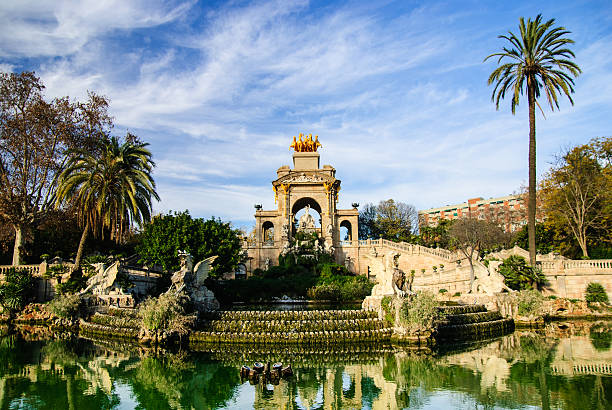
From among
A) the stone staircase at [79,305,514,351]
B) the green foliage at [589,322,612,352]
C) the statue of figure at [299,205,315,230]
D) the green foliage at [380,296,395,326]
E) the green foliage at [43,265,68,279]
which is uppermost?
the statue of figure at [299,205,315,230]

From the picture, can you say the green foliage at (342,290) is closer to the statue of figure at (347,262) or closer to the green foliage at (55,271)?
the statue of figure at (347,262)

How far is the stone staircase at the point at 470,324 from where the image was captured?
16891 mm

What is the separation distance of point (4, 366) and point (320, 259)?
33.4 meters

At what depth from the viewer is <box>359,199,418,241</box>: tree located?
211ft

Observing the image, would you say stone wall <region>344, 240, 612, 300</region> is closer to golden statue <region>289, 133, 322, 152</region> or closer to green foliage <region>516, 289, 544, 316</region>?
green foliage <region>516, 289, 544, 316</region>

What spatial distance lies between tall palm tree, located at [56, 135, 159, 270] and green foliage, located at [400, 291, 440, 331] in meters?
18.1

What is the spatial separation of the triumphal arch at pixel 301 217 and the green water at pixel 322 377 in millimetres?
33035

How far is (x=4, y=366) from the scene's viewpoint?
42.2ft

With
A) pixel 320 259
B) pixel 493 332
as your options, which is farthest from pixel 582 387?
pixel 320 259

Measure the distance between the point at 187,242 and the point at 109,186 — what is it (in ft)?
19.3

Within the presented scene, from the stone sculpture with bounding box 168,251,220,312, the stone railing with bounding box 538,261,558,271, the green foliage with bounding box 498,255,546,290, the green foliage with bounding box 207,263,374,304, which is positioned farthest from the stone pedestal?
the stone sculpture with bounding box 168,251,220,312

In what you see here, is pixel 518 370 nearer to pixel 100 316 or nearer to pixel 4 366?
pixel 4 366

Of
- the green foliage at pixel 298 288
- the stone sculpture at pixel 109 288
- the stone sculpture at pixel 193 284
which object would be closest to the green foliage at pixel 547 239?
the green foliage at pixel 298 288

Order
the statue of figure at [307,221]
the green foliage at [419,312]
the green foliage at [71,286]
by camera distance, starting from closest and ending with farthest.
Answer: the green foliage at [419,312], the green foliage at [71,286], the statue of figure at [307,221]
